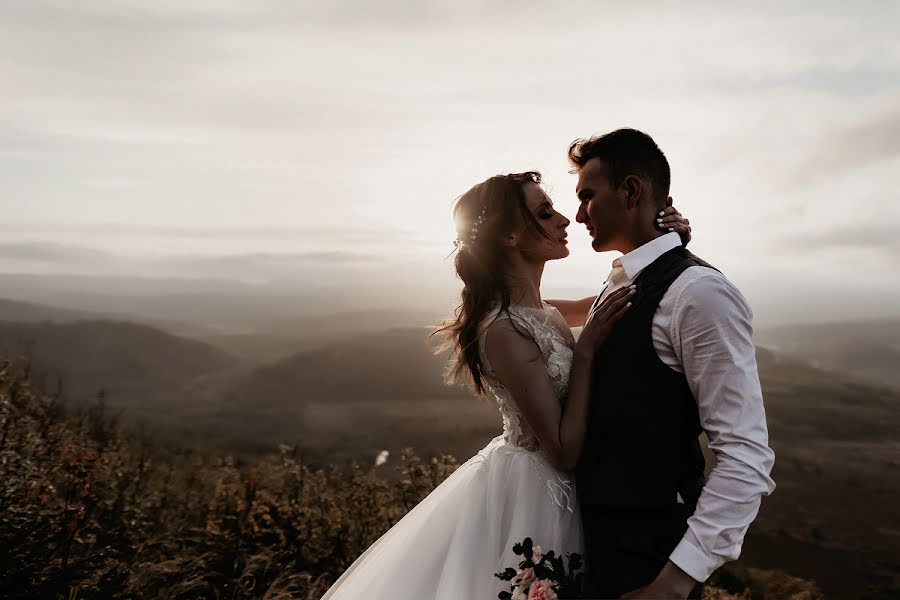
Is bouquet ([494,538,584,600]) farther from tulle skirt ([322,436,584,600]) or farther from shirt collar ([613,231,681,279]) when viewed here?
shirt collar ([613,231,681,279])

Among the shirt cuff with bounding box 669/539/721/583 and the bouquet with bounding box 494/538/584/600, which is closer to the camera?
the shirt cuff with bounding box 669/539/721/583

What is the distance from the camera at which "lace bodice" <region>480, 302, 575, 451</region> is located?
10.9 feet

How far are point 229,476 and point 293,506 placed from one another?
1329mm

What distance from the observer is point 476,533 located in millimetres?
3137

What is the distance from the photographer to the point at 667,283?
8.91ft

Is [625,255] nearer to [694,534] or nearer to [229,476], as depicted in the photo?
[694,534]

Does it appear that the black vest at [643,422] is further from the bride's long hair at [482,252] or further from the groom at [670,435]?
the bride's long hair at [482,252]

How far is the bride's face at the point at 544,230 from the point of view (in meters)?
3.74

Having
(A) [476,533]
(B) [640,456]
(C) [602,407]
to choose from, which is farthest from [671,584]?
(A) [476,533]

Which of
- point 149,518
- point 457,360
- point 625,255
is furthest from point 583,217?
point 149,518

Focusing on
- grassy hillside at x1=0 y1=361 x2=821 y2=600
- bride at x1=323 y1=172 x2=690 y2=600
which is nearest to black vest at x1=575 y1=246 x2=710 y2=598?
bride at x1=323 y1=172 x2=690 y2=600

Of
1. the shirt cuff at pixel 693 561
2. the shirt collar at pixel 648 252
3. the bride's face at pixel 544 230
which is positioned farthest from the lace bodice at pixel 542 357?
the shirt cuff at pixel 693 561

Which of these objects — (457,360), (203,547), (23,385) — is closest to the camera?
(457,360)

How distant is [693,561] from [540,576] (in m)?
0.58
